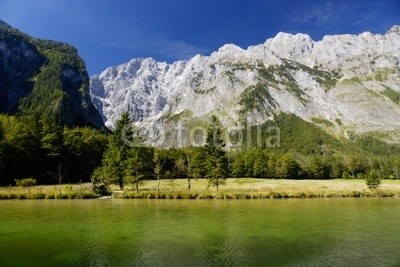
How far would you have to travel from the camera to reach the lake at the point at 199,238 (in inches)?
982

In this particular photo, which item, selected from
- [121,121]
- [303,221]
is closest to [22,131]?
[121,121]

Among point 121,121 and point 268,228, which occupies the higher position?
point 121,121

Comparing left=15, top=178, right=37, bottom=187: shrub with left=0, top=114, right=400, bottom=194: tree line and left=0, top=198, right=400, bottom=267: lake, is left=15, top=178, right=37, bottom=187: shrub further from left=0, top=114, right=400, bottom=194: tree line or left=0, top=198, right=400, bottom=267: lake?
left=0, top=198, right=400, bottom=267: lake

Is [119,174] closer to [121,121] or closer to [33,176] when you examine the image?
[121,121]

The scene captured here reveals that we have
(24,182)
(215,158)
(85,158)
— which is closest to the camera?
(215,158)

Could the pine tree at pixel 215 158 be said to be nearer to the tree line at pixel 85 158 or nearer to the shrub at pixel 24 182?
the tree line at pixel 85 158

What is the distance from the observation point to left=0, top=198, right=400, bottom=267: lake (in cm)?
2495

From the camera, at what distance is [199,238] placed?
32625 mm

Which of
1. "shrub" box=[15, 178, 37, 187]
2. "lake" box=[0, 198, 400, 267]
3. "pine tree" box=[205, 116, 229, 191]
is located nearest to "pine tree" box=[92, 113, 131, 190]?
"shrub" box=[15, 178, 37, 187]

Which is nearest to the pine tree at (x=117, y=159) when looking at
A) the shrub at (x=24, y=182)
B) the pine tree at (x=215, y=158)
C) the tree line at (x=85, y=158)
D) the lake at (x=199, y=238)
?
the tree line at (x=85, y=158)

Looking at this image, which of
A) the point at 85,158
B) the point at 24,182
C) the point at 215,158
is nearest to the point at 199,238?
the point at 215,158

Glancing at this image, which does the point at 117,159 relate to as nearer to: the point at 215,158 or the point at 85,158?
the point at 215,158

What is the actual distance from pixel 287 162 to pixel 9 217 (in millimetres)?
147313

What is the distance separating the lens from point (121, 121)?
95.1 m
